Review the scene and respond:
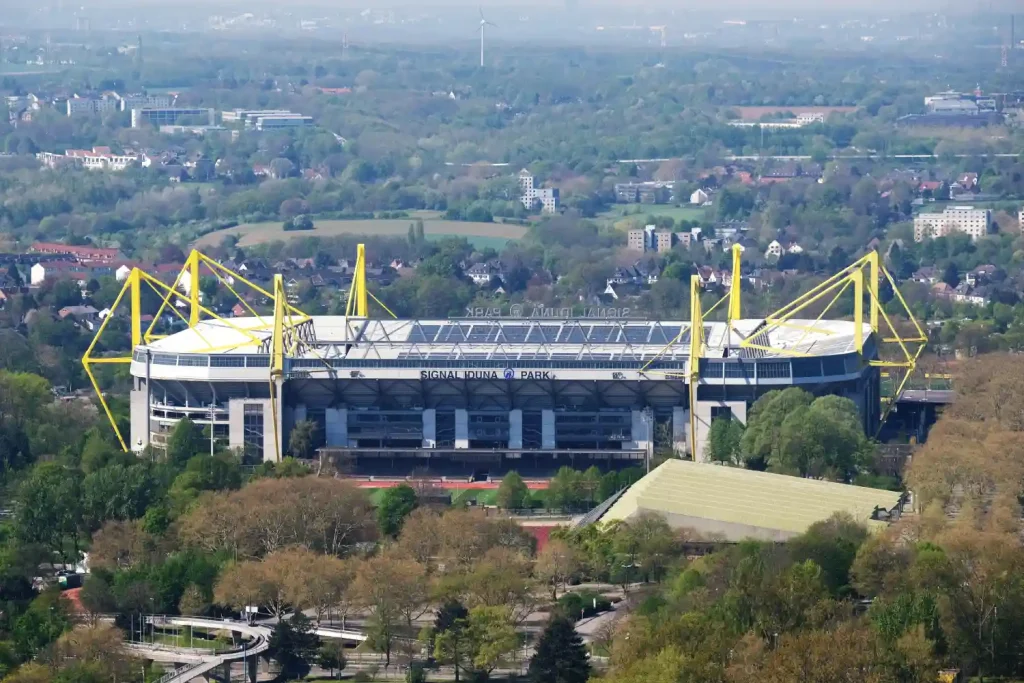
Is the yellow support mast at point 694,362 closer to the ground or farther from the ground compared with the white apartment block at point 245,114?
farther from the ground

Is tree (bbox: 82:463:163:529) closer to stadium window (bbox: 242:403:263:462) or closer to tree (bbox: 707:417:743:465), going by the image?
stadium window (bbox: 242:403:263:462)

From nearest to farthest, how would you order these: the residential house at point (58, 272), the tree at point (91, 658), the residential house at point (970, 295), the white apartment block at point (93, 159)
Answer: the tree at point (91, 658) < the residential house at point (970, 295) < the residential house at point (58, 272) < the white apartment block at point (93, 159)

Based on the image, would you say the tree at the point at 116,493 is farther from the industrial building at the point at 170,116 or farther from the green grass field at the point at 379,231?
the industrial building at the point at 170,116

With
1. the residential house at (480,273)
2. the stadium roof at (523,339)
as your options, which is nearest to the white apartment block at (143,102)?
the residential house at (480,273)

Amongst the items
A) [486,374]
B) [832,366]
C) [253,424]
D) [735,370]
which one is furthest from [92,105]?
[735,370]

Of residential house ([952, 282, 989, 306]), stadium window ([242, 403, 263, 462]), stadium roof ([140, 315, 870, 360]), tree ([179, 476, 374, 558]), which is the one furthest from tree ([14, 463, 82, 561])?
residential house ([952, 282, 989, 306])

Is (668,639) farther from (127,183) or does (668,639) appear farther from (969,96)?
(969,96)
